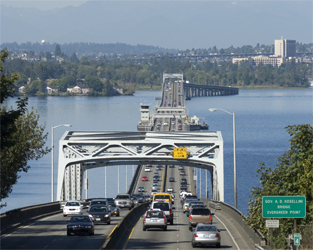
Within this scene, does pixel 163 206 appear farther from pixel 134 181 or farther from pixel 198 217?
pixel 134 181

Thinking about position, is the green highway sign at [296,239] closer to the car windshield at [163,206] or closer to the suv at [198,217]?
the suv at [198,217]

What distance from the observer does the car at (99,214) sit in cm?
4191

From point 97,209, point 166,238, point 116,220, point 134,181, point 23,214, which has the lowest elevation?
point 134,181

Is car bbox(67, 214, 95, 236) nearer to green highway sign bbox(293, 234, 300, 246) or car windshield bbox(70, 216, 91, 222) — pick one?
car windshield bbox(70, 216, 91, 222)

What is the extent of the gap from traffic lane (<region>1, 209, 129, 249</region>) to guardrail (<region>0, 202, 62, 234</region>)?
0.79 meters

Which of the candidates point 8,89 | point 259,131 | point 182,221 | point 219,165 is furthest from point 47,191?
point 259,131

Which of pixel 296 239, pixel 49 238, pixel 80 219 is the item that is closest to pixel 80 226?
pixel 80 219

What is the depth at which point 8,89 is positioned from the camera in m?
29.7

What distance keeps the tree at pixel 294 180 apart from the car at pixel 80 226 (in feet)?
28.5

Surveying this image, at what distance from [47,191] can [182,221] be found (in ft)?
205

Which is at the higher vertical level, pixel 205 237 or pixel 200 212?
pixel 205 237

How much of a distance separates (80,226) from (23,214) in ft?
37.1

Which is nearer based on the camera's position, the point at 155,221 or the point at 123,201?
the point at 155,221

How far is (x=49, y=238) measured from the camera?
34.9m
